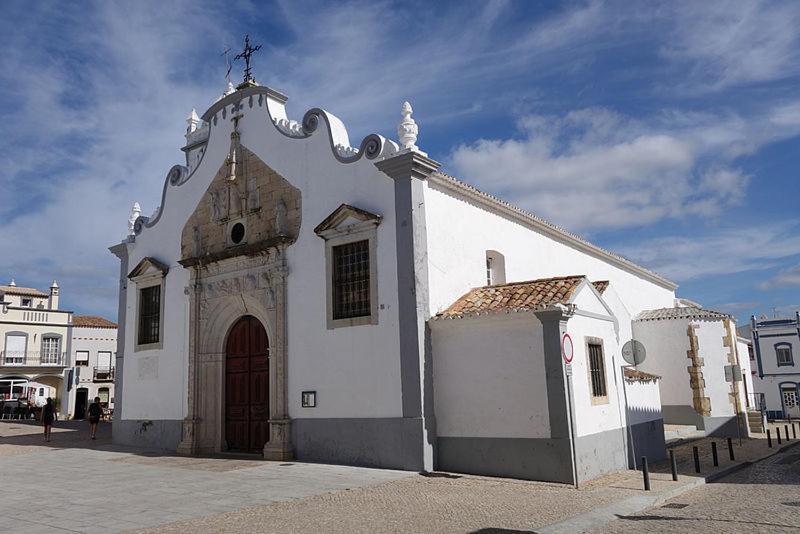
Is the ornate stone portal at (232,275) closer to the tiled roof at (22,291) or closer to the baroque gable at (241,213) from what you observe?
the baroque gable at (241,213)

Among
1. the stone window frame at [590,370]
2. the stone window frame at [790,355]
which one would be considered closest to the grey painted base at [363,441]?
the stone window frame at [590,370]

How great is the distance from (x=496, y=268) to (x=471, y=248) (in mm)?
1849

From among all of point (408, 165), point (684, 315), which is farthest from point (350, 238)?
point (684, 315)

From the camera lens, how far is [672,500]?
10.2 metres

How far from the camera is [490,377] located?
12281 mm

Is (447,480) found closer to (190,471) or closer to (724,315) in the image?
(190,471)

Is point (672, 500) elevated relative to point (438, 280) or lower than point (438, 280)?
Result: lower

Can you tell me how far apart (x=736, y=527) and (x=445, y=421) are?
5.89 metres

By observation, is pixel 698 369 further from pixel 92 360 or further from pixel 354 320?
pixel 92 360

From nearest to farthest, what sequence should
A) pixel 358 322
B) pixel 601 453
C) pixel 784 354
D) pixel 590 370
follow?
pixel 601 453, pixel 590 370, pixel 358 322, pixel 784 354

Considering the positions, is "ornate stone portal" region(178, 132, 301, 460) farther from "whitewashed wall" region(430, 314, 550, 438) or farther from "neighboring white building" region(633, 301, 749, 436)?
"neighboring white building" region(633, 301, 749, 436)

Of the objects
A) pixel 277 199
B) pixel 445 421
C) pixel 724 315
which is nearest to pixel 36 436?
pixel 277 199

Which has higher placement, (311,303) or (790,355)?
(311,303)

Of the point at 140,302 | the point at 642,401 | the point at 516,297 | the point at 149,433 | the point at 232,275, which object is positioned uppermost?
the point at 232,275
